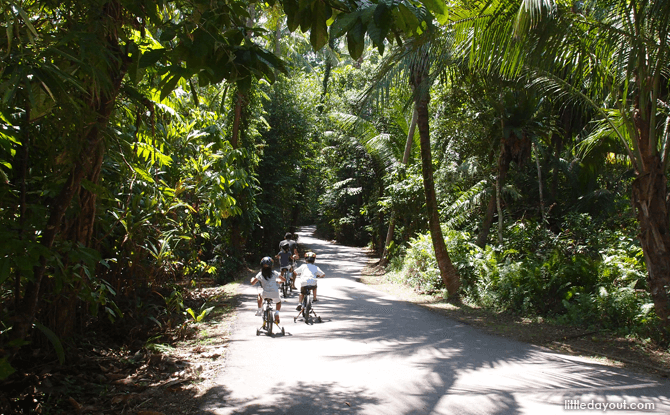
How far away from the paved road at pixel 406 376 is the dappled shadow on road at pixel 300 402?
11mm

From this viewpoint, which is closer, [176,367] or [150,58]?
[150,58]

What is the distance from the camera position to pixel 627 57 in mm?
7844

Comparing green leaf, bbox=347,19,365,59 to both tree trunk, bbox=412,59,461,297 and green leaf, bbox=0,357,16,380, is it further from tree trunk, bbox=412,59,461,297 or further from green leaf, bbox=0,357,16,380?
tree trunk, bbox=412,59,461,297

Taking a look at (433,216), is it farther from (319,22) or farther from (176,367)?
(319,22)

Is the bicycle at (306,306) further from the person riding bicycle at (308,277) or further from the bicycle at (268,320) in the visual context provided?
the bicycle at (268,320)

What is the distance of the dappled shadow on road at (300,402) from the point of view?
16.0 ft

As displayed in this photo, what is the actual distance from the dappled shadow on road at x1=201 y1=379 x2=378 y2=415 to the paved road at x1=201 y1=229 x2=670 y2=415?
0.04 feet

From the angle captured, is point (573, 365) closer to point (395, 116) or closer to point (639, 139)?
point (639, 139)

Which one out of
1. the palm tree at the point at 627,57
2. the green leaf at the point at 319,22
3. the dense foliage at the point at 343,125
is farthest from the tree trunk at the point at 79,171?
the palm tree at the point at 627,57

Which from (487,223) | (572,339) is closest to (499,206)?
(487,223)

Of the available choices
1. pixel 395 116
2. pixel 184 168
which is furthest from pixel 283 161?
pixel 184 168

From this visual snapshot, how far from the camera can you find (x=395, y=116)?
2069 centimetres

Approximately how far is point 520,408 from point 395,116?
55.5 ft

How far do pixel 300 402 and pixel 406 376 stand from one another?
5.05 feet
